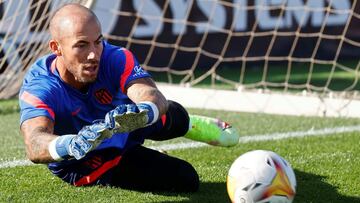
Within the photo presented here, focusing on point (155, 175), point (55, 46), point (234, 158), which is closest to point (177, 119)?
point (155, 175)

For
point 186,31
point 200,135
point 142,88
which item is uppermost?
point 142,88

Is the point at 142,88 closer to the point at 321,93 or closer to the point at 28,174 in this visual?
the point at 28,174

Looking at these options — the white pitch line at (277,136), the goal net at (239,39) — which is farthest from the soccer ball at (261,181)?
the goal net at (239,39)

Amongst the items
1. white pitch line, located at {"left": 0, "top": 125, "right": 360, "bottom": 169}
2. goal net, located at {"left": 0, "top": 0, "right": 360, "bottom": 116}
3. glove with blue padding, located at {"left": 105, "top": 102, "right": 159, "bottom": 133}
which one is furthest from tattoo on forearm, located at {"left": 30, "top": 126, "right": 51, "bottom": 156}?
goal net, located at {"left": 0, "top": 0, "right": 360, "bottom": 116}

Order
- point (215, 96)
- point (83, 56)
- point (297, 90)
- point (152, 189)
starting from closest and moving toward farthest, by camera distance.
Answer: point (83, 56) → point (152, 189) → point (215, 96) → point (297, 90)

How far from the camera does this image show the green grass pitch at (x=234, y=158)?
4703mm

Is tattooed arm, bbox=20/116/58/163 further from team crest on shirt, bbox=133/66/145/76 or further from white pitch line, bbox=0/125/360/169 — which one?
white pitch line, bbox=0/125/360/169

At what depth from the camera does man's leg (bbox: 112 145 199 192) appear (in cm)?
478

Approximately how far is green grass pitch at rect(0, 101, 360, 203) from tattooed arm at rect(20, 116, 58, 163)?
0.56m

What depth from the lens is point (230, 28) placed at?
10.8 metres

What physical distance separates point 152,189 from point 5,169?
122 centimetres

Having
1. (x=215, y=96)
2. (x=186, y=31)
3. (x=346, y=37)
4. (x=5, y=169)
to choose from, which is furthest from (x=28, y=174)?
(x=346, y=37)

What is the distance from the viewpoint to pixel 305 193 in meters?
4.76

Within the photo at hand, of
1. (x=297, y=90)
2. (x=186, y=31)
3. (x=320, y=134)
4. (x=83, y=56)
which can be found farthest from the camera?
(x=186, y=31)
